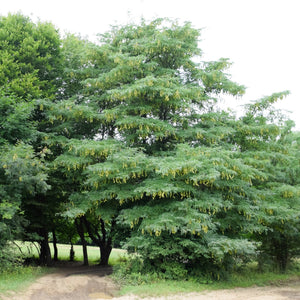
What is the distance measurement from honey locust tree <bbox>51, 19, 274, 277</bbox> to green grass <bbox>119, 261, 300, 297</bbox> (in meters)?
0.53

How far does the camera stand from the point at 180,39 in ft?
44.4

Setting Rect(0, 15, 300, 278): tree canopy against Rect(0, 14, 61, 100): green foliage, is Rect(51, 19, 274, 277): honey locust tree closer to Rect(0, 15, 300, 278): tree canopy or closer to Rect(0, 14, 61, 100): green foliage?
Rect(0, 15, 300, 278): tree canopy

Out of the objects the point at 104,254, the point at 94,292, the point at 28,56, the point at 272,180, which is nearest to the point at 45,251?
the point at 104,254

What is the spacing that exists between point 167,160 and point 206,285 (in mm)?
4255

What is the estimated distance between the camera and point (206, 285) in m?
10.3

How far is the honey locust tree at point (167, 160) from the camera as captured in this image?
9859 mm

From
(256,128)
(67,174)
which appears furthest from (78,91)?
(256,128)

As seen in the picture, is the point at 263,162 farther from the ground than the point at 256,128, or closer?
closer

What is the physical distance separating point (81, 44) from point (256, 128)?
10007 millimetres

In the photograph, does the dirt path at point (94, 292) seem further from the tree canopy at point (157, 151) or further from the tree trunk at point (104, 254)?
the tree trunk at point (104, 254)

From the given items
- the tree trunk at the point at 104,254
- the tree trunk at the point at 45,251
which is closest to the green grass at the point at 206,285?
the tree trunk at the point at 45,251

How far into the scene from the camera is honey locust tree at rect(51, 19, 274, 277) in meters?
9.86

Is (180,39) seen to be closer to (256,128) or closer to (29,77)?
(256,128)

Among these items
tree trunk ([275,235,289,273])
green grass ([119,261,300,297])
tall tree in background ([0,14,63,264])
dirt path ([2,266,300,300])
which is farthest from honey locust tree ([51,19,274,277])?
tree trunk ([275,235,289,273])
